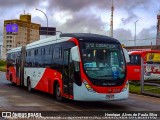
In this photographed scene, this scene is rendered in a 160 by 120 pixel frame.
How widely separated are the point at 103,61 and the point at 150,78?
9558 mm

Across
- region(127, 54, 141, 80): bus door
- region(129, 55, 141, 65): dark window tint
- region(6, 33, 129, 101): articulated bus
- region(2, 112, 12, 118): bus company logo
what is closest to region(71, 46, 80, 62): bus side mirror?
region(6, 33, 129, 101): articulated bus

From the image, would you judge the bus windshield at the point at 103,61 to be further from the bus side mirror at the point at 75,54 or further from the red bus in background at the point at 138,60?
the red bus in background at the point at 138,60

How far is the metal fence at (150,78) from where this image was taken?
2234 cm

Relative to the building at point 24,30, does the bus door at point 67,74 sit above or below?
below

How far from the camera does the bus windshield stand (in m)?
14.9

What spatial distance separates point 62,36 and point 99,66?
3.11 metres

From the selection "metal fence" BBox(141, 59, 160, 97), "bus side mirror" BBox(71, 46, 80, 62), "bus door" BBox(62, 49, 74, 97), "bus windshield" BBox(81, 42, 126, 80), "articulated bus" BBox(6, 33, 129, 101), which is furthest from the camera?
"metal fence" BBox(141, 59, 160, 97)

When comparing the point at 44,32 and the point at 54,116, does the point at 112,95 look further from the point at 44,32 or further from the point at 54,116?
the point at 44,32

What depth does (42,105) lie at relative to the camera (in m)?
15.6

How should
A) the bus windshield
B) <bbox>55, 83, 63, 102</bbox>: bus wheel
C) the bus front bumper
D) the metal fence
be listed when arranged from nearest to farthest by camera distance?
the bus front bumper, the bus windshield, <bbox>55, 83, 63, 102</bbox>: bus wheel, the metal fence

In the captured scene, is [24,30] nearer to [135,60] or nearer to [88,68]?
[135,60]

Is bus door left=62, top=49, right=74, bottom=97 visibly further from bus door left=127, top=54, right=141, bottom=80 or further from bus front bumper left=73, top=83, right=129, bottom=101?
bus door left=127, top=54, right=141, bottom=80

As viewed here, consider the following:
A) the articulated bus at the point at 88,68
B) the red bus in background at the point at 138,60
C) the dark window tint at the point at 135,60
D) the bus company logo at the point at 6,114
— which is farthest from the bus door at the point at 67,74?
the dark window tint at the point at 135,60

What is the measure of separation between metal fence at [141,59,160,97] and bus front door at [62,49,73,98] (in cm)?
720
